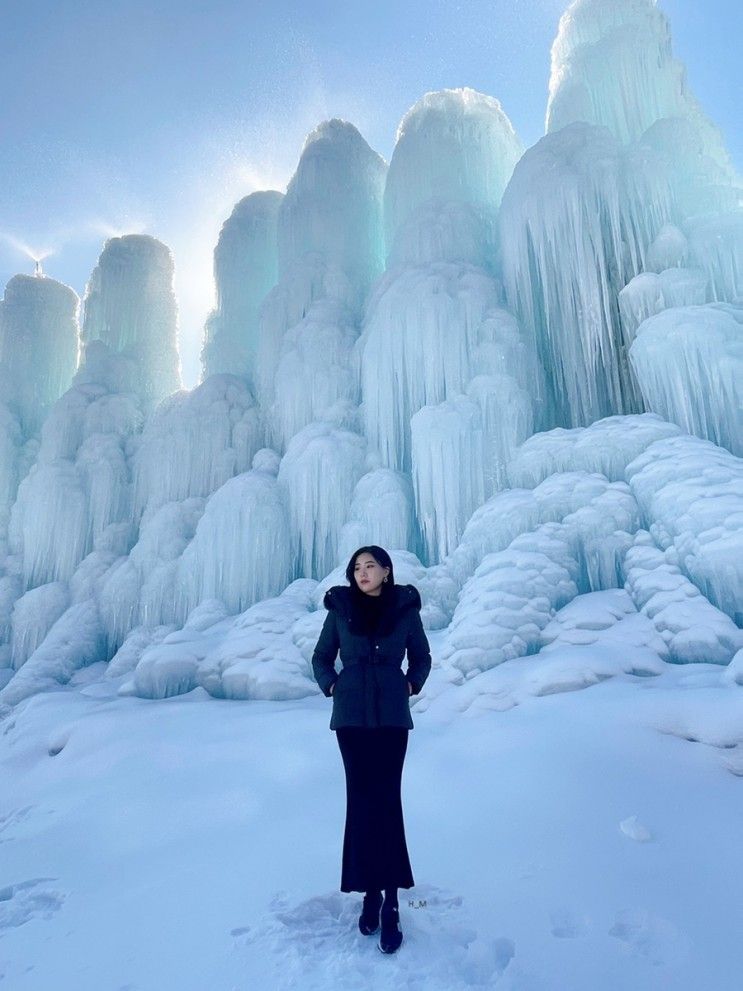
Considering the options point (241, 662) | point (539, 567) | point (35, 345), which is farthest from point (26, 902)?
point (35, 345)

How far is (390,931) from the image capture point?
2047 millimetres

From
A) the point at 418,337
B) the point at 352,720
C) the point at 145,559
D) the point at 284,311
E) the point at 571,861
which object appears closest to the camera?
the point at 352,720

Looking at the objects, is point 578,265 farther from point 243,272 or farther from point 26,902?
point 243,272

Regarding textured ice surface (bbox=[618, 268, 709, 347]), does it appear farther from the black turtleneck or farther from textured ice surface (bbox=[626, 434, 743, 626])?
the black turtleneck

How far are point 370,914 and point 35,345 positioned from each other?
23.3 meters

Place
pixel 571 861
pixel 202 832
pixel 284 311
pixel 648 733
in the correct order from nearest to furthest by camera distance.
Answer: pixel 571 861 → pixel 202 832 → pixel 648 733 → pixel 284 311

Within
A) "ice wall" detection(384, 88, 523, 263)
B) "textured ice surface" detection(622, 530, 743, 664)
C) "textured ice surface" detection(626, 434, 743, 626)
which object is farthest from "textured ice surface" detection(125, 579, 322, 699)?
"ice wall" detection(384, 88, 523, 263)

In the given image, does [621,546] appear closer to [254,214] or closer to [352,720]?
[352,720]

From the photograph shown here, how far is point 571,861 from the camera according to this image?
262 cm

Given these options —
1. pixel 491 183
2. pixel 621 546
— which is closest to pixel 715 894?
pixel 621 546

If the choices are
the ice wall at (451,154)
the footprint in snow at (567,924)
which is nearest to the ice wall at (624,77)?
the ice wall at (451,154)

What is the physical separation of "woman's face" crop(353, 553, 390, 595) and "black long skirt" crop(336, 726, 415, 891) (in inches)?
21.1

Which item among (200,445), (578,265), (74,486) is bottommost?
(74,486)

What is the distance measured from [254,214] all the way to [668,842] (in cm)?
1956
